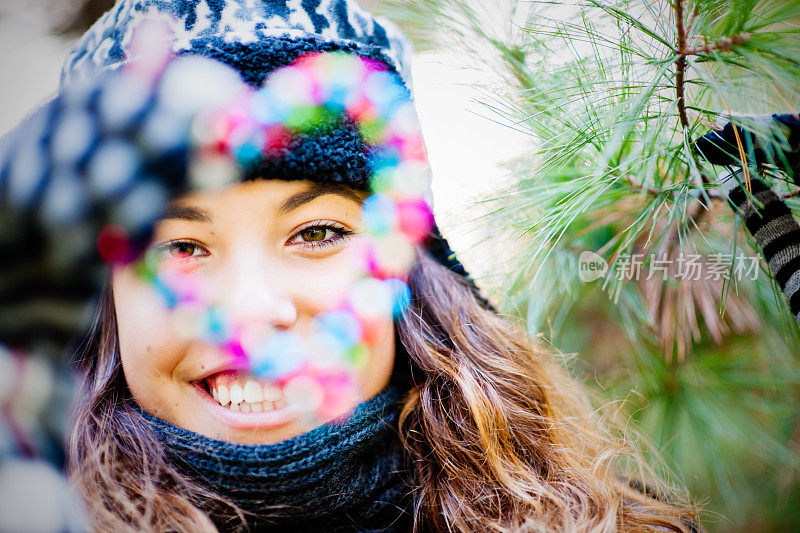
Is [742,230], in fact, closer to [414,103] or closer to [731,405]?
[731,405]

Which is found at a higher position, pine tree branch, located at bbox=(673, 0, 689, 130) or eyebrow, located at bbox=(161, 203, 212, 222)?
pine tree branch, located at bbox=(673, 0, 689, 130)

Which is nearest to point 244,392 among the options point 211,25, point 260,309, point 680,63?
point 260,309

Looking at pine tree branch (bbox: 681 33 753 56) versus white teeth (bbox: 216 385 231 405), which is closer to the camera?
pine tree branch (bbox: 681 33 753 56)

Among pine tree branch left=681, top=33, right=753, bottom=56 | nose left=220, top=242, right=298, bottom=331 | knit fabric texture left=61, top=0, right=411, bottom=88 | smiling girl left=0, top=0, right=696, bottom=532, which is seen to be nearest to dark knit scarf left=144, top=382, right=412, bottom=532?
smiling girl left=0, top=0, right=696, bottom=532

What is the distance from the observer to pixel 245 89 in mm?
755

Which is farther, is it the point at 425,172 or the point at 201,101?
the point at 425,172

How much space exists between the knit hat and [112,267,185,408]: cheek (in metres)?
0.09

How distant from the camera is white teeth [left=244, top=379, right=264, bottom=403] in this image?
80 centimetres

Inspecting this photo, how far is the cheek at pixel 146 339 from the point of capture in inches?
30.4

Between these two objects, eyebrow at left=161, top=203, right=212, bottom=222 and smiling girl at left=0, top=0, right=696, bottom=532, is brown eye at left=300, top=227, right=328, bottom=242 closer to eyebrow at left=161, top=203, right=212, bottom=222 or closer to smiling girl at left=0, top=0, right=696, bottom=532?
smiling girl at left=0, top=0, right=696, bottom=532

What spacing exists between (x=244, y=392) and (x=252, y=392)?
0.01 metres

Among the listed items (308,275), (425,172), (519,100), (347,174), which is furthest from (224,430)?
(519,100)

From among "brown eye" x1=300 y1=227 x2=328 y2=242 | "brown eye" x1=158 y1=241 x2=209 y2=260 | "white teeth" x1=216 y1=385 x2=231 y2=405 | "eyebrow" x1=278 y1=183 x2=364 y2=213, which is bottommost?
"white teeth" x1=216 y1=385 x2=231 y2=405

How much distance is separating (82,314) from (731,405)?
3.78ft
